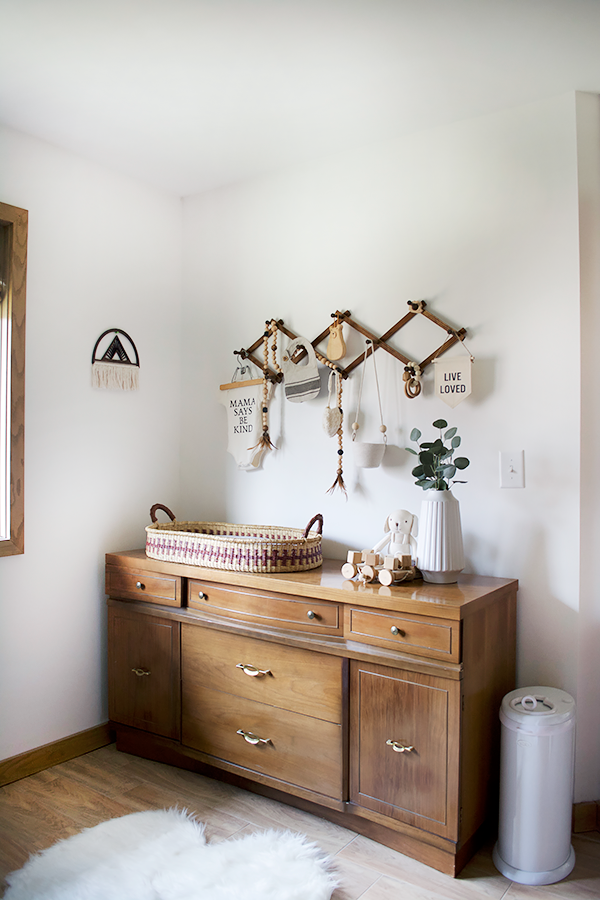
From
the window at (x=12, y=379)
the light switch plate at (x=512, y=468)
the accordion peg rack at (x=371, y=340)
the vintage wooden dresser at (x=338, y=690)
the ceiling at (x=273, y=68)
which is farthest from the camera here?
the window at (x=12, y=379)

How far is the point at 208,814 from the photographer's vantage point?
2.15 metres

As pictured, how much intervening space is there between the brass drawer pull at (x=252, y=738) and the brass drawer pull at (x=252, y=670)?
204 millimetres

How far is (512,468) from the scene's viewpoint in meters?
2.16

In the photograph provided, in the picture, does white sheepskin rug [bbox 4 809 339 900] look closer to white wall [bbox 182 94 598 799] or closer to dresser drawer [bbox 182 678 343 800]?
dresser drawer [bbox 182 678 343 800]

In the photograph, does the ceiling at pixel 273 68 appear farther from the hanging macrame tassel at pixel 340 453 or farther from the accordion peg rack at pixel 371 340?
the hanging macrame tassel at pixel 340 453

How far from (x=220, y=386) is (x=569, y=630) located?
1752mm

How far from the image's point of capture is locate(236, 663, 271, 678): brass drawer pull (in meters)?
2.17

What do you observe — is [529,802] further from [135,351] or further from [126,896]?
[135,351]

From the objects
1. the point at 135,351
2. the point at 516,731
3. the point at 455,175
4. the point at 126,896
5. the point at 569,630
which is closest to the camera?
the point at 126,896

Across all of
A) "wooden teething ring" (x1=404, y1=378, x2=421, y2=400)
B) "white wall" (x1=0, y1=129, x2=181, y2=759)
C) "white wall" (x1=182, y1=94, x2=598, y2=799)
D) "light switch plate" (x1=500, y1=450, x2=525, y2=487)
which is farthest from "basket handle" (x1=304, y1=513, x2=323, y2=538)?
"white wall" (x1=0, y1=129, x2=181, y2=759)

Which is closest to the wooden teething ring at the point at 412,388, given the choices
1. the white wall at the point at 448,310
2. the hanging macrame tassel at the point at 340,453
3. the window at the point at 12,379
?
the white wall at the point at 448,310

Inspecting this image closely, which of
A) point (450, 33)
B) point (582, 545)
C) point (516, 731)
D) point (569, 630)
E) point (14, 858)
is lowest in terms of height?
point (14, 858)

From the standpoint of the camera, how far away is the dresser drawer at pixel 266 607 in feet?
6.70

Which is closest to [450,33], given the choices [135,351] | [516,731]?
[135,351]
